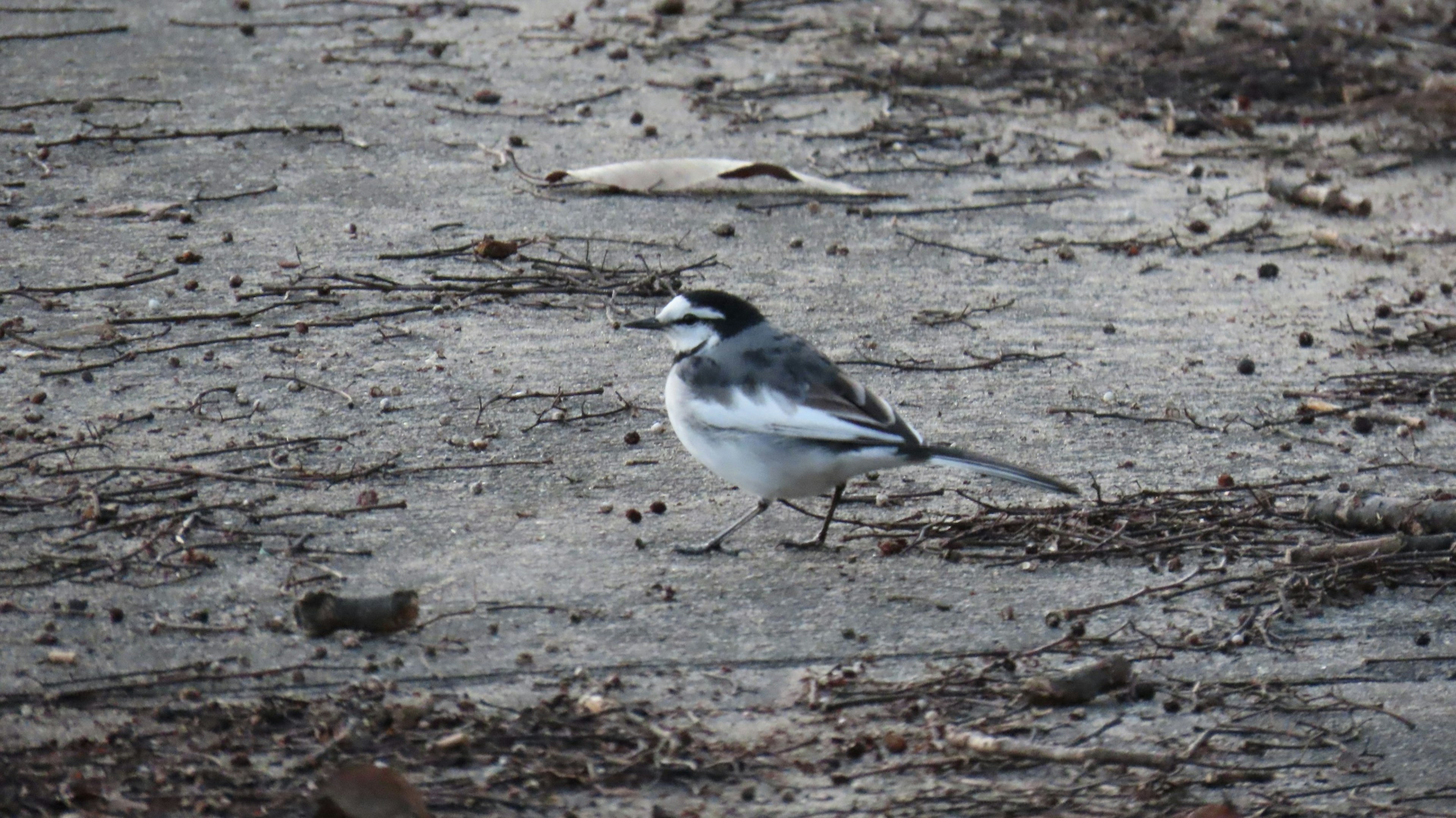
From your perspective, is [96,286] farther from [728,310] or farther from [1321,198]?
[1321,198]

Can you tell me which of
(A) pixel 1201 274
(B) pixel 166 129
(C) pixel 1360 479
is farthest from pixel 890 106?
(C) pixel 1360 479

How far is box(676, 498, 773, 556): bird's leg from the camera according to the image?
480 centimetres

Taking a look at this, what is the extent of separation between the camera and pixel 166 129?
322 inches

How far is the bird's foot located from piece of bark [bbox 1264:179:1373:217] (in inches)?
188

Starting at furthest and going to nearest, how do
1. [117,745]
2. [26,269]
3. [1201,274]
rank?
[1201,274], [26,269], [117,745]

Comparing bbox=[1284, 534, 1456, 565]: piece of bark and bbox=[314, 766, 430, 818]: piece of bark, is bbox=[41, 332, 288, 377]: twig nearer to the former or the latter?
bbox=[314, 766, 430, 818]: piece of bark

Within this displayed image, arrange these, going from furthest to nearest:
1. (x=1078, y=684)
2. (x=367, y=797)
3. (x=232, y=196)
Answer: (x=232, y=196), (x=1078, y=684), (x=367, y=797)

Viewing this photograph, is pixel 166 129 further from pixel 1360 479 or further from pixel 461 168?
pixel 1360 479

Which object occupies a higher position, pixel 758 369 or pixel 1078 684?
pixel 758 369

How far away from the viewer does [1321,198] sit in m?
8.41

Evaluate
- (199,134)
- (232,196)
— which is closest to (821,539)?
(232,196)

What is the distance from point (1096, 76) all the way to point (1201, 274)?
3.09m

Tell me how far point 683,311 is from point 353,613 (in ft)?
5.31

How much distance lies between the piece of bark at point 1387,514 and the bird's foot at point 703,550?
1.75m
